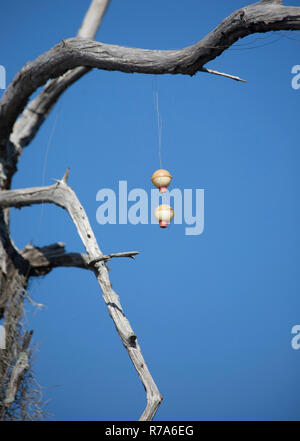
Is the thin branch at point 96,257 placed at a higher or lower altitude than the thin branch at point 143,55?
lower

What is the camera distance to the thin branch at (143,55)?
2.52 m

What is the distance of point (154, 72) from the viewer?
9.86 feet

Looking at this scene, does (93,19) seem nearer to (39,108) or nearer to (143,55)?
(39,108)

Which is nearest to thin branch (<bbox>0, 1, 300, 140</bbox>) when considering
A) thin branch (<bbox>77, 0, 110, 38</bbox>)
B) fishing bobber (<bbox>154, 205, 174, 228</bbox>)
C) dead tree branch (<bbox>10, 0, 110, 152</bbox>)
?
dead tree branch (<bbox>10, 0, 110, 152</bbox>)

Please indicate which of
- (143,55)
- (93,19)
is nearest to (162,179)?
(143,55)

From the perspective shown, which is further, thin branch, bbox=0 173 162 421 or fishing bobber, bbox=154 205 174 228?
fishing bobber, bbox=154 205 174 228

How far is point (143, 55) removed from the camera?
3.03 meters

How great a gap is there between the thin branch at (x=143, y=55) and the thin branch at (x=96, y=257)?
24.3 inches

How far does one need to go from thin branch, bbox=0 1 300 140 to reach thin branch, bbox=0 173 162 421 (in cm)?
62

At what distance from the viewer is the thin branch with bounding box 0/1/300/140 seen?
99.3 inches

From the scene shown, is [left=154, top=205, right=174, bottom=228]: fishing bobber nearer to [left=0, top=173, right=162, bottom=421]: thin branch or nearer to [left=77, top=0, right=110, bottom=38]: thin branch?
[left=0, top=173, right=162, bottom=421]: thin branch

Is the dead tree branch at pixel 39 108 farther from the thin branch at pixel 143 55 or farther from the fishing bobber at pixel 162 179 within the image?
the fishing bobber at pixel 162 179

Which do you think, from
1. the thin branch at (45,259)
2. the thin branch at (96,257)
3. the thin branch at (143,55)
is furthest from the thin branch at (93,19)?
the thin branch at (45,259)
